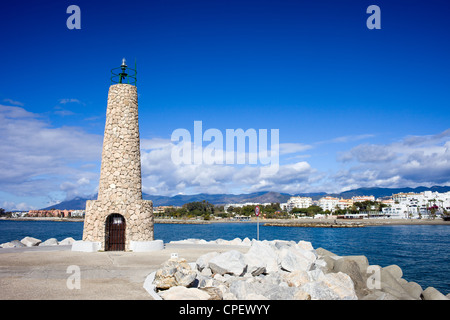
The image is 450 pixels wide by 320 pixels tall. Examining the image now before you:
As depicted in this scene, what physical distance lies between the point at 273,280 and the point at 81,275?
5.56 metres

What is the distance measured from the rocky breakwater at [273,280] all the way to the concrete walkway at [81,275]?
2.40 ft

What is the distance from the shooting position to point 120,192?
672 inches

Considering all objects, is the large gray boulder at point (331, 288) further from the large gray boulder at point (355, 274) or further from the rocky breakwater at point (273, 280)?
the large gray boulder at point (355, 274)

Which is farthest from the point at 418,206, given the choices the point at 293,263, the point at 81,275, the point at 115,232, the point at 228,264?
the point at 81,275

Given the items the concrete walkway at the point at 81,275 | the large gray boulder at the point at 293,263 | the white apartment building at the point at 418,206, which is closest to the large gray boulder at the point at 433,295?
the large gray boulder at the point at 293,263

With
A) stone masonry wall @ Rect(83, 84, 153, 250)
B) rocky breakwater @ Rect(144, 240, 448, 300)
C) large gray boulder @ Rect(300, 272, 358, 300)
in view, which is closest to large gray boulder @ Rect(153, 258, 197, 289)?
rocky breakwater @ Rect(144, 240, 448, 300)

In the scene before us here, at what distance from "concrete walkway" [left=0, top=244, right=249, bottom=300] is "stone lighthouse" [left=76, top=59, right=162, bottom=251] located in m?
1.80

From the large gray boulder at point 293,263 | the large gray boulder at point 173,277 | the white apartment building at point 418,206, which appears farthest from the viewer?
the white apartment building at point 418,206

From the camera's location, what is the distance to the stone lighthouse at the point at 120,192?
16.7 m

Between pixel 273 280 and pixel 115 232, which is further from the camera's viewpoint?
pixel 115 232

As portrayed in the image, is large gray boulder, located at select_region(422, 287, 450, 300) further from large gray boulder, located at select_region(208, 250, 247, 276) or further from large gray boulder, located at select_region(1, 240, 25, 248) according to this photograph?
large gray boulder, located at select_region(1, 240, 25, 248)

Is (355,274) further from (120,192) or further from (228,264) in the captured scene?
(120,192)

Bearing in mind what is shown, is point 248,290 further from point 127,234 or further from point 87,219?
point 87,219
